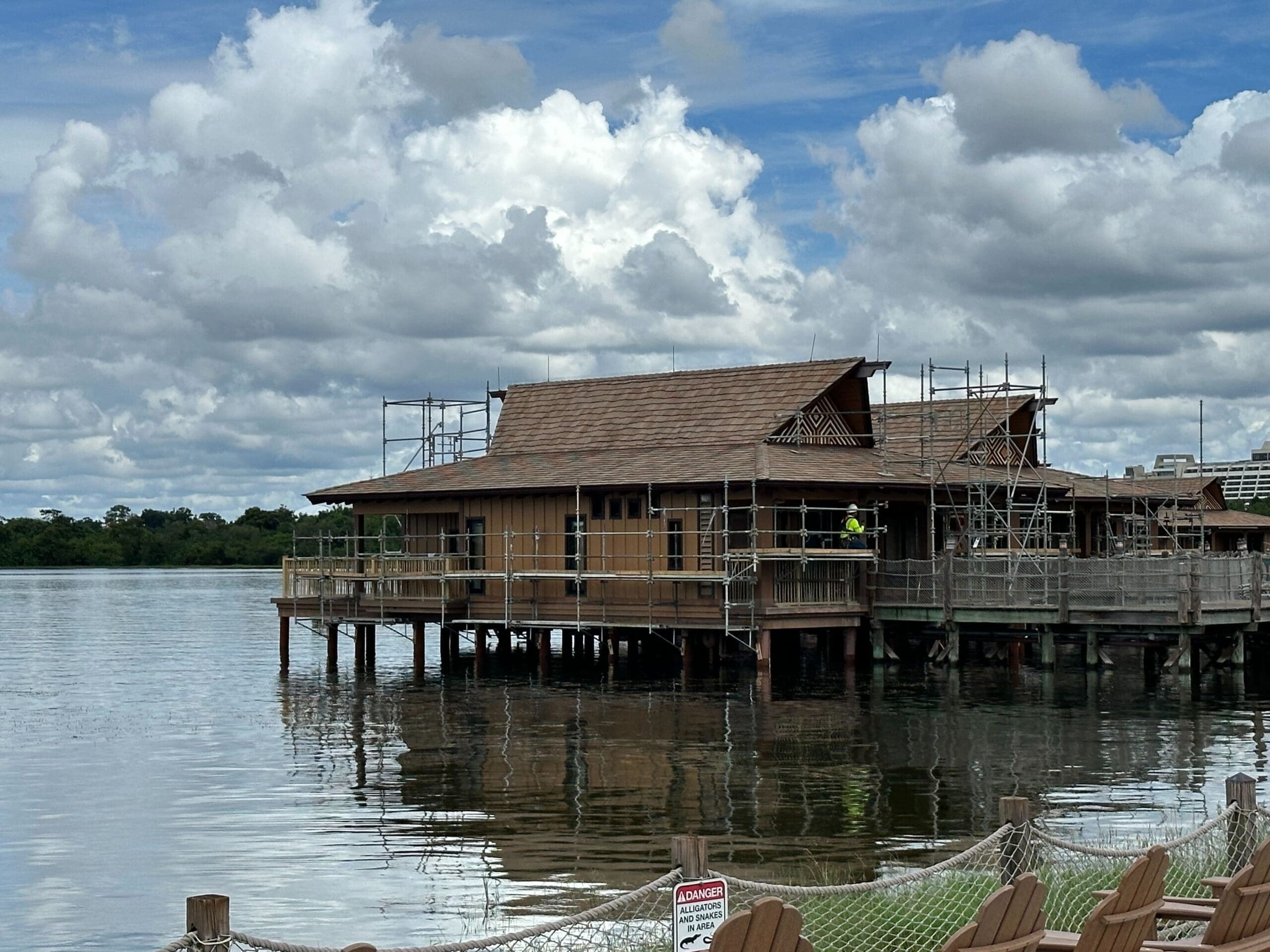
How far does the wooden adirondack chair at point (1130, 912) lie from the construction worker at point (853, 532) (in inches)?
1124

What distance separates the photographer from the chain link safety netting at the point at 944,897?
13.2 meters

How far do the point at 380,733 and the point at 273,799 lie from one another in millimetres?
7638

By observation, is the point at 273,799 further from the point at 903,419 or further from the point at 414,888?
the point at 903,419

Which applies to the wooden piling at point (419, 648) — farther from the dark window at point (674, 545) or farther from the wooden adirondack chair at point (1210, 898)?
the wooden adirondack chair at point (1210, 898)

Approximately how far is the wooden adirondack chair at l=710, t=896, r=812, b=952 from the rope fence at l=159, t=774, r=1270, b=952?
1548 mm

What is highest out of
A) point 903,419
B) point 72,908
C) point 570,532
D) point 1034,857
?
point 903,419

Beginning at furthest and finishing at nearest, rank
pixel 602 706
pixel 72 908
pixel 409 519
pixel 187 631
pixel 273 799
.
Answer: pixel 187 631 < pixel 409 519 < pixel 602 706 < pixel 273 799 < pixel 72 908

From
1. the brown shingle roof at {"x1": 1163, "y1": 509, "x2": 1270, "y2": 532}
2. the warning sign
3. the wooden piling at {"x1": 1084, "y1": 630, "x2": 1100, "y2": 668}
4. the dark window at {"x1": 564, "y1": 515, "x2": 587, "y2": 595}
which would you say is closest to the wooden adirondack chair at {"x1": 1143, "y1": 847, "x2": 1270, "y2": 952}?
the warning sign

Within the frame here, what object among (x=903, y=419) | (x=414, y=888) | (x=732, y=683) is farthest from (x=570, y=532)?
(x=414, y=888)

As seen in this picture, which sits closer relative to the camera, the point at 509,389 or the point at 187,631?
the point at 509,389

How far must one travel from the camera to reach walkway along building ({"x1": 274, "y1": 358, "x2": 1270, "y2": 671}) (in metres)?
38.5

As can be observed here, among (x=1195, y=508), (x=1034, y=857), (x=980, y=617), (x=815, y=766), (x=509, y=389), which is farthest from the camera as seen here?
(x=1195, y=508)

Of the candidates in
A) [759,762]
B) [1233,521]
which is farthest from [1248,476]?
[759,762]

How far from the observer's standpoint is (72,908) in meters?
17.7
